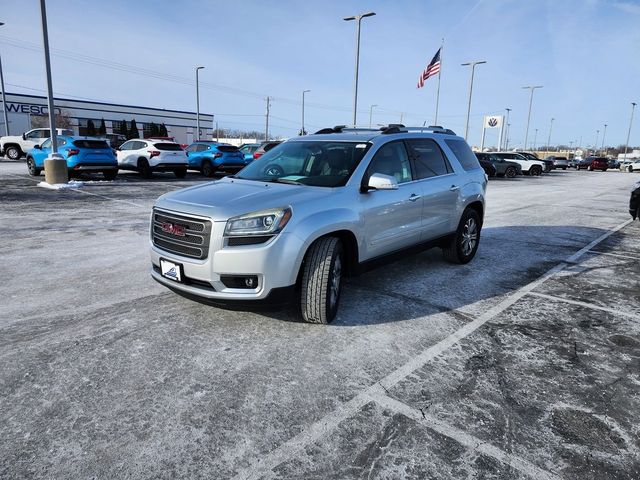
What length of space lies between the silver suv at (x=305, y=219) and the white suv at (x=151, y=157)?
13.9m

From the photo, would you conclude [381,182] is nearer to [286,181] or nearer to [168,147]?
[286,181]

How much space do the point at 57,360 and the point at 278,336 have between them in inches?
64.2

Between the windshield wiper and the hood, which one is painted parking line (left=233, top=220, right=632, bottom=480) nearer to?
the hood

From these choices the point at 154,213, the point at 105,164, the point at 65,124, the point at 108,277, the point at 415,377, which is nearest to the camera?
the point at 415,377

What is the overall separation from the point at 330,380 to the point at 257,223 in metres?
1.30

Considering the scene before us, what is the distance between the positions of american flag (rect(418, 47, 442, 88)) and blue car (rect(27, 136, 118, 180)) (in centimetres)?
1794

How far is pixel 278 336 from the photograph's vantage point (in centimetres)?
371

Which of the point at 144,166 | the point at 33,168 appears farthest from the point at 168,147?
the point at 33,168

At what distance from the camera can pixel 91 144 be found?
15.5 m

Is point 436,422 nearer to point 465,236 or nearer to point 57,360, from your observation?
point 57,360

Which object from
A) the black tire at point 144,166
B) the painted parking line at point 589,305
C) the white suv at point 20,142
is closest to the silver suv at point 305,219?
the painted parking line at point 589,305

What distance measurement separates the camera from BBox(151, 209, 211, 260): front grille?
3.53 metres

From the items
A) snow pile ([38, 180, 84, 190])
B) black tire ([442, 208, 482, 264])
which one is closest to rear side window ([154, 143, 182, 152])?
snow pile ([38, 180, 84, 190])

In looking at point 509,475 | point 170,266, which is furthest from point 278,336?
point 509,475
